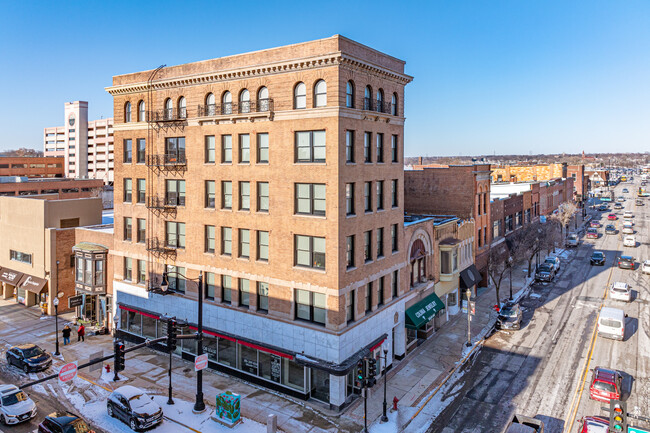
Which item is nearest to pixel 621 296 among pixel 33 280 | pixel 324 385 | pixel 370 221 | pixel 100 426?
pixel 370 221

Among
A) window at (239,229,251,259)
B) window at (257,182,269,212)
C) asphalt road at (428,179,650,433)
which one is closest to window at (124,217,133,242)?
window at (239,229,251,259)

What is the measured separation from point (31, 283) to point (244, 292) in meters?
27.0

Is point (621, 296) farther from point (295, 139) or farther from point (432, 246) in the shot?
point (295, 139)

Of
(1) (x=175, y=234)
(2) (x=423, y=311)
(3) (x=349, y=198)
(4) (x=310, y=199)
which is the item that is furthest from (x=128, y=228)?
(2) (x=423, y=311)

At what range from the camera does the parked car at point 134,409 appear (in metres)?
22.6

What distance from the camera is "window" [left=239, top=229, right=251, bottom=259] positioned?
95.6ft

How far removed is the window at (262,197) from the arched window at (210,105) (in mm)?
6375

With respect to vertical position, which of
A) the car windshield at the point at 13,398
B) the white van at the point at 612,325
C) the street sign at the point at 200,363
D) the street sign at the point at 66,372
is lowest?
the car windshield at the point at 13,398

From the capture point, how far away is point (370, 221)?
28031 millimetres

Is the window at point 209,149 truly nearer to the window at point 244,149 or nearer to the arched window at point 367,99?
the window at point 244,149

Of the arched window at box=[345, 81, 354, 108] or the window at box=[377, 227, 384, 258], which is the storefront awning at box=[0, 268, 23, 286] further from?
the arched window at box=[345, 81, 354, 108]

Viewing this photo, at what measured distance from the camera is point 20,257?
45531 millimetres

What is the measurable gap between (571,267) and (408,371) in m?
41.9

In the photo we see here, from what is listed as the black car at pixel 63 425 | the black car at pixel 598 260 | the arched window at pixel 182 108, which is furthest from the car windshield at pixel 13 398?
the black car at pixel 598 260
